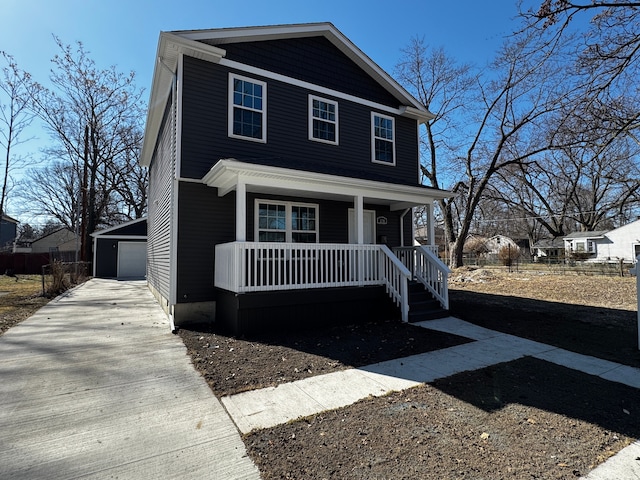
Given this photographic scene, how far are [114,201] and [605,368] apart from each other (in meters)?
35.3

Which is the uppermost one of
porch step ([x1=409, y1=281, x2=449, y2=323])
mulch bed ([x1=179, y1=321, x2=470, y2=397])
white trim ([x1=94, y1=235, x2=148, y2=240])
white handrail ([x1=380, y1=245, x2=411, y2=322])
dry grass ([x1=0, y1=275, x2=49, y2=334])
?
white trim ([x1=94, y1=235, x2=148, y2=240])

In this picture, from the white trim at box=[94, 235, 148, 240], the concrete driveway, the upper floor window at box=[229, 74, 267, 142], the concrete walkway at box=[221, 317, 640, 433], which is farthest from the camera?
the white trim at box=[94, 235, 148, 240]

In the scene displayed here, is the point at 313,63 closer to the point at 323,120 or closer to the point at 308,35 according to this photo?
the point at 308,35

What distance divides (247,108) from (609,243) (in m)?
42.3

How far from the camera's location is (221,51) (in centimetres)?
754

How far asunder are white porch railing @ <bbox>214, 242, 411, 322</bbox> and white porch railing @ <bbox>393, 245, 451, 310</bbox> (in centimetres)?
113

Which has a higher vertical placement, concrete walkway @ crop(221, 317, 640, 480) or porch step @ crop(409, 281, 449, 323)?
porch step @ crop(409, 281, 449, 323)

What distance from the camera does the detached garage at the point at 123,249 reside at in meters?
20.7

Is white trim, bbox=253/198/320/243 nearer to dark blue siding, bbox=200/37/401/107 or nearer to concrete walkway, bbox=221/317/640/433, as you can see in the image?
dark blue siding, bbox=200/37/401/107

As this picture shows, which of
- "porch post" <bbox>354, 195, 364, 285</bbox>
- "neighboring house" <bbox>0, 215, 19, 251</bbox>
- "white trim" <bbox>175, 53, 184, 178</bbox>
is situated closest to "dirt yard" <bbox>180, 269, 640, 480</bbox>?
"porch post" <bbox>354, 195, 364, 285</bbox>

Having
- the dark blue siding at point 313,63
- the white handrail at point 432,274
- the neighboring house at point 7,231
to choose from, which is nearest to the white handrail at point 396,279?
the white handrail at point 432,274

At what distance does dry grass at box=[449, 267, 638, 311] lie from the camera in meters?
10.1

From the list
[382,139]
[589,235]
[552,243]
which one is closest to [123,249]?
→ [382,139]

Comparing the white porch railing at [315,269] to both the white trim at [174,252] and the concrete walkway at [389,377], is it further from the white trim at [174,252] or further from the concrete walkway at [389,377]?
the concrete walkway at [389,377]
